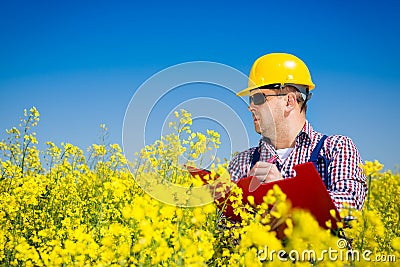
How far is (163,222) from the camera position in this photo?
2.71 m

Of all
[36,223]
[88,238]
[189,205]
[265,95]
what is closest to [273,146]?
[265,95]

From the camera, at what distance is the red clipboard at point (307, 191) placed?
259 centimetres

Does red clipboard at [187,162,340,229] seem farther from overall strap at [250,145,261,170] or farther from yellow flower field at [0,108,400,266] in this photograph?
overall strap at [250,145,261,170]

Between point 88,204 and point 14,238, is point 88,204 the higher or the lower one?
the higher one

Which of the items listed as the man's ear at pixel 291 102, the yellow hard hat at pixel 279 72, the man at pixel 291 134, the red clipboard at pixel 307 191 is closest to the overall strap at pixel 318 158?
the man at pixel 291 134

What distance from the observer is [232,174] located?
12.9 ft

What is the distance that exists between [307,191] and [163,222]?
77 cm

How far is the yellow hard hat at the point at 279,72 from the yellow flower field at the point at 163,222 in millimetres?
722

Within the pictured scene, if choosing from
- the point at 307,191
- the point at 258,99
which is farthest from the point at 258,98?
the point at 307,191

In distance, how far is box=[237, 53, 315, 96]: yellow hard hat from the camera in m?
3.73

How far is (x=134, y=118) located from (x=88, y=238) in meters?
0.72

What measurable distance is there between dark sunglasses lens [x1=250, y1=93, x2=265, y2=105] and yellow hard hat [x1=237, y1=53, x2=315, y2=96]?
0.06m

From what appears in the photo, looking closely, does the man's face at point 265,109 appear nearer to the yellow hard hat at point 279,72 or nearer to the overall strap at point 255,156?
the yellow hard hat at point 279,72

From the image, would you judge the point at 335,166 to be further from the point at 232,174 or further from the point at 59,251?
the point at 59,251
